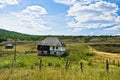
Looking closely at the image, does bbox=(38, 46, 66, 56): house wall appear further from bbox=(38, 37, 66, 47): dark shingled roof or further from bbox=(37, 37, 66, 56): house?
bbox=(38, 37, 66, 47): dark shingled roof

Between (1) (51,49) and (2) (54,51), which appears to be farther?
(2) (54,51)

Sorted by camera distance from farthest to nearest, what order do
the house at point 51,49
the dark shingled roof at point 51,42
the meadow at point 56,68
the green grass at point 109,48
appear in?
the green grass at point 109,48
the dark shingled roof at point 51,42
the house at point 51,49
the meadow at point 56,68

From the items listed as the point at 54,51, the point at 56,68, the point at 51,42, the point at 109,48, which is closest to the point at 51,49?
the point at 54,51

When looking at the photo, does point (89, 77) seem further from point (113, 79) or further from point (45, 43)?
point (45, 43)

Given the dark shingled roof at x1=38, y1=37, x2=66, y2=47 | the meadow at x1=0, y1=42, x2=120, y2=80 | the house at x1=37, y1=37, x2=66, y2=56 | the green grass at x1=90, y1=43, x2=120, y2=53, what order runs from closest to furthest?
the meadow at x1=0, y1=42, x2=120, y2=80
the house at x1=37, y1=37, x2=66, y2=56
the dark shingled roof at x1=38, y1=37, x2=66, y2=47
the green grass at x1=90, y1=43, x2=120, y2=53

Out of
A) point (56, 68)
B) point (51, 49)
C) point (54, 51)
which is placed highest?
point (56, 68)

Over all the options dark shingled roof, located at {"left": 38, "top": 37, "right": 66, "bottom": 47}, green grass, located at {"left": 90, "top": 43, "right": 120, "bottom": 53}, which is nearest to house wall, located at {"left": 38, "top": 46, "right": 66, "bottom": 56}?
dark shingled roof, located at {"left": 38, "top": 37, "right": 66, "bottom": 47}

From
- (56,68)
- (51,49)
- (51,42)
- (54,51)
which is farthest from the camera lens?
(51,42)

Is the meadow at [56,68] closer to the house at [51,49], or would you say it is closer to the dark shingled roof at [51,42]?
the house at [51,49]

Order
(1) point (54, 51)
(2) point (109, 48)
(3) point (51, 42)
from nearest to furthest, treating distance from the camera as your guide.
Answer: (1) point (54, 51), (3) point (51, 42), (2) point (109, 48)

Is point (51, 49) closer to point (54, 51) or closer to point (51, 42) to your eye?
point (54, 51)

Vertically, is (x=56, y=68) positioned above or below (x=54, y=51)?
above

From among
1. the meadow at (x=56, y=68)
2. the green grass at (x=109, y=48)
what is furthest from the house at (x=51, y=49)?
the green grass at (x=109, y=48)

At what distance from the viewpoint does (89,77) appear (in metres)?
9.71
